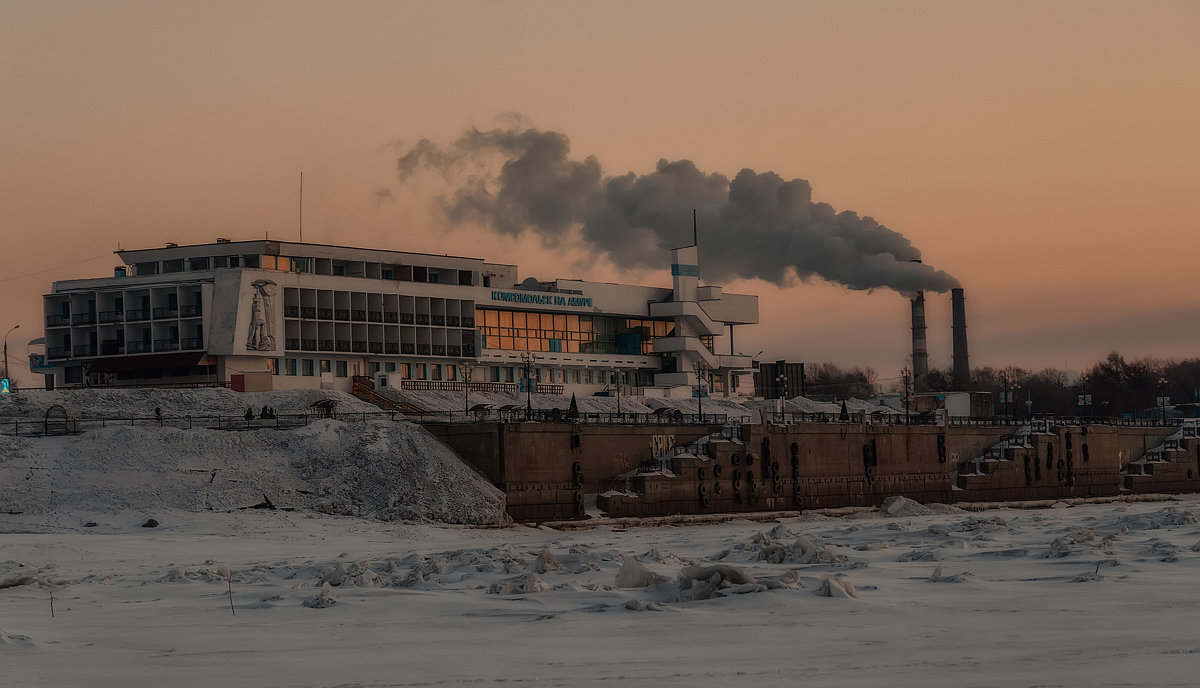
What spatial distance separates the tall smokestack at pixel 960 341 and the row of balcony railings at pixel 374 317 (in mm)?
65422

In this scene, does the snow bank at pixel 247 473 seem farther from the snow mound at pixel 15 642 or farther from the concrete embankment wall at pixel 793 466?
the snow mound at pixel 15 642

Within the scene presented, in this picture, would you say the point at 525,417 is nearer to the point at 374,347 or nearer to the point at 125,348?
the point at 374,347

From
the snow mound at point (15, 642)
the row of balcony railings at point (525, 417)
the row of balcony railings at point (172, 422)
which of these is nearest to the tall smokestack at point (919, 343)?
the row of balcony railings at point (525, 417)

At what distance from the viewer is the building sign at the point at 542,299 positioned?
111m

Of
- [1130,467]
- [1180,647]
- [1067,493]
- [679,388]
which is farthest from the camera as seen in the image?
[679,388]

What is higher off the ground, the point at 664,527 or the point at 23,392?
the point at 23,392

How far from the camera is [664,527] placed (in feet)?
198

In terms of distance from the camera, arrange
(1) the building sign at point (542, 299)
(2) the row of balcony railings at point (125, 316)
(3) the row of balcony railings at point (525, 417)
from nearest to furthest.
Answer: (3) the row of balcony railings at point (525, 417), (2) the row of balcony railings at point (125, 316), (1) the building sign at point (542, 299)

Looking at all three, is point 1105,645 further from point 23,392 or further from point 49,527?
point 23,392

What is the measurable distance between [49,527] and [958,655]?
40614mm

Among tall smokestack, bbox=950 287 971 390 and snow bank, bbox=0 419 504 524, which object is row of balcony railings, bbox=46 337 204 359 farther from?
tall smokestack, bbox=950 287 971 390

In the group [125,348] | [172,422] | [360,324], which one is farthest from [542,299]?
[172,422]

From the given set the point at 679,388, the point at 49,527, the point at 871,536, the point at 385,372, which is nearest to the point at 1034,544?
the point at 871,536

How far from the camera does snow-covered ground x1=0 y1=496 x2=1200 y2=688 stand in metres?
16.4
